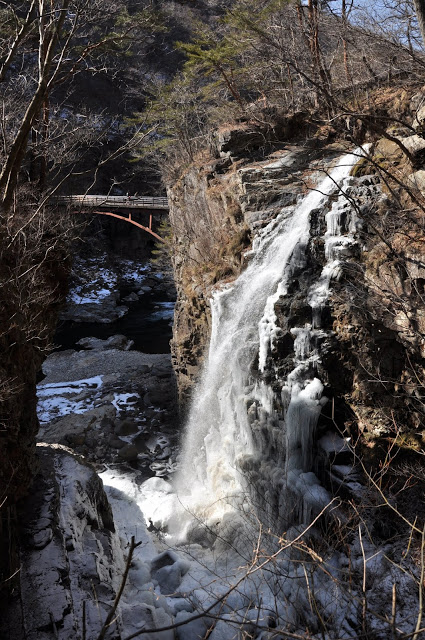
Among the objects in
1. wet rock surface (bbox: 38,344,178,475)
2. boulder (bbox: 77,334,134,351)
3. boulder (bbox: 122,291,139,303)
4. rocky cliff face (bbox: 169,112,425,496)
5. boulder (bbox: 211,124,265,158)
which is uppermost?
boulder (bbox: 211,124,265,158)

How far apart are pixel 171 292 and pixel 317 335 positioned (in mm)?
20566

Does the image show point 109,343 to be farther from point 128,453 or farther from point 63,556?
point 63,556

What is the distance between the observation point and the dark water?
66.0 feet

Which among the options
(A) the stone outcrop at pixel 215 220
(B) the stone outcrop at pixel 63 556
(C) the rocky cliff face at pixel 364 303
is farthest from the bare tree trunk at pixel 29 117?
(A) the stone outcrop at pixel 215 220

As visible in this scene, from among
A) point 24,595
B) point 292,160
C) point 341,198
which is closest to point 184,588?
→ point 24,595

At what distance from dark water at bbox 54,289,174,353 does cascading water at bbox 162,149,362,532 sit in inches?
383

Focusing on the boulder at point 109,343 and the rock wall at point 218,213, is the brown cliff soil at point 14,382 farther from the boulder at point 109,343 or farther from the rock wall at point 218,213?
the boulder at point 109,343

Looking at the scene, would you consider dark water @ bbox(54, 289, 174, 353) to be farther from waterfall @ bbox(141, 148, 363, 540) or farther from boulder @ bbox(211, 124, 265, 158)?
waterfall @ bbox(141, 148, 363, 540)

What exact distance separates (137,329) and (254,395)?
48.5 ft

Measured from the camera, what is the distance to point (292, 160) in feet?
37.0

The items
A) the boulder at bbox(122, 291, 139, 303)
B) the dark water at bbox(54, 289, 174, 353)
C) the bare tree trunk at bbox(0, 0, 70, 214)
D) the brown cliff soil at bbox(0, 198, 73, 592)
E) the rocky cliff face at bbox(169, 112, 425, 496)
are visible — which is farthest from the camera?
the boulder at bbox(122, 291, 139, 303)

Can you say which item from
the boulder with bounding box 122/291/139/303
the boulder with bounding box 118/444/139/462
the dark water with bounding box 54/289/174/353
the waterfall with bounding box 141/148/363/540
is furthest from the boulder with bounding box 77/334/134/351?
the waterfall with bounding box 141/148/363/540

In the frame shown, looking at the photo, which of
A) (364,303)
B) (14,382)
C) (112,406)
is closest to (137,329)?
(112,406)

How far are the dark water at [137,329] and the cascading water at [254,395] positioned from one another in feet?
31.9
